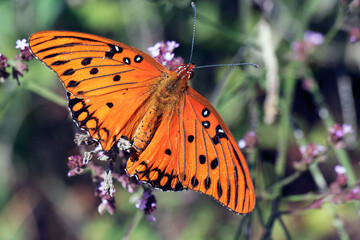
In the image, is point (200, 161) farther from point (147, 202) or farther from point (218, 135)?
point (147, 202)

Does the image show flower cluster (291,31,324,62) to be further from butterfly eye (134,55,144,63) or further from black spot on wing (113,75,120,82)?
black spot on wing (113,75,120,82)

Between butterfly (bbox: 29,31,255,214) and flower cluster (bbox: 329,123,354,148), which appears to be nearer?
butterfly (bbox: 29,31,255,214)

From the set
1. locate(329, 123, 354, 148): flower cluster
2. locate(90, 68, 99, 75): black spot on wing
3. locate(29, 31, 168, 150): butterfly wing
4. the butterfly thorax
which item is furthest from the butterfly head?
locate(329, 123, 354, 148): flower cluster

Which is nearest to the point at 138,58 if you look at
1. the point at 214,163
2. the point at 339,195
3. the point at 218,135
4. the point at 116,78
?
the point at 116,78

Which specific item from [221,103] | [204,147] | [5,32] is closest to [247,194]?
[204,147]

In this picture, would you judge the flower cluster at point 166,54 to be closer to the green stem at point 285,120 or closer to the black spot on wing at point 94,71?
the black spot on wing at point 94,71

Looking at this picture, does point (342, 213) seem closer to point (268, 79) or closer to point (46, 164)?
point (268, 79)

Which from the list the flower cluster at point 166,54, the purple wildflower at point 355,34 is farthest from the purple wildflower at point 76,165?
the purple wildflower at point 355,34
